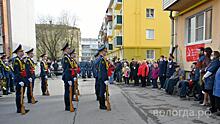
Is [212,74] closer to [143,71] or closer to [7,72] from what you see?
[143,71]

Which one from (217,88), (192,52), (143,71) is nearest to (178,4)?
(192,52)

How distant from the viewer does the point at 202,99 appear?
7699 mm

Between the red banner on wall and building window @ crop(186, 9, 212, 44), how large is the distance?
12.5 inches

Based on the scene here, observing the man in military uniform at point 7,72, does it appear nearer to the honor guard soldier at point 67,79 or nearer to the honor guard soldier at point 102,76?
the honor guard soldier at point 67,79

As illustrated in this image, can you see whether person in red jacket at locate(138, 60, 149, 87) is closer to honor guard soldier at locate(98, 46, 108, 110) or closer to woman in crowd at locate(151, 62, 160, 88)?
woman in crowd at locate(151, 62, 160, 88)

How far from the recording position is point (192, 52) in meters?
10.2

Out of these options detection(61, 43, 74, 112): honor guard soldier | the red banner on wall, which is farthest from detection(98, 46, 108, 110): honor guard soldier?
the red banner on wall

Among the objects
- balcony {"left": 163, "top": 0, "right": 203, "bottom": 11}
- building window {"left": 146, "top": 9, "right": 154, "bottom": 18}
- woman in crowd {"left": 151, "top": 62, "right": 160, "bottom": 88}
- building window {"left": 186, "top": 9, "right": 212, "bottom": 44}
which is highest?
building window {"left": 146, "top": 9, "right": 154, "bottom": 18}

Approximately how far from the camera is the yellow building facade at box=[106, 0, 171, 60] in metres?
27.4

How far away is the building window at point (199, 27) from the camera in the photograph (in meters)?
9.33

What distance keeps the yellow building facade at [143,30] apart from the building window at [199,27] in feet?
52.9

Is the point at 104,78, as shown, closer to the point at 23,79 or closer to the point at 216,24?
the point at 23,79

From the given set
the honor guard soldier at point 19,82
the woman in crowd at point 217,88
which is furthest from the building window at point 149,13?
the honor guard soldier at point 19,82

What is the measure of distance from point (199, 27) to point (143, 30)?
17499 mm
